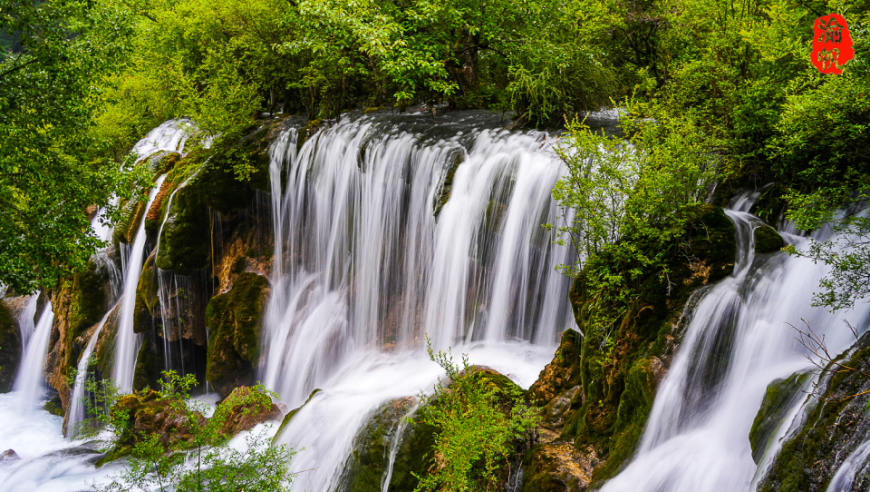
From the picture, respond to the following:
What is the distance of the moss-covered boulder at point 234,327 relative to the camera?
12.7m

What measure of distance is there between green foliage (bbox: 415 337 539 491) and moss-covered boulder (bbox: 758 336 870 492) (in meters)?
2.50

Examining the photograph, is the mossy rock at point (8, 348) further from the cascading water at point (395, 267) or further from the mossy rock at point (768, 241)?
the mossy rock at point (768, 241)

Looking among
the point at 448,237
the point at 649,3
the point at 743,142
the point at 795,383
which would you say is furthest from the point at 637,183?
the point at 649,3

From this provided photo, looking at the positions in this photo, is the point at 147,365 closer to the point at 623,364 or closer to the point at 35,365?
the point at 35,365

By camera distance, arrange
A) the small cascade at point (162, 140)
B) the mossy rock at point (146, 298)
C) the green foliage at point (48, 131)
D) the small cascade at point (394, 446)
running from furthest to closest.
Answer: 1. the small cascade at point (162, 140)
2. the mossy rock at point (146, 298)
3. the green foliage at point (48, 131)
4. the small cascade at point (394, 446)

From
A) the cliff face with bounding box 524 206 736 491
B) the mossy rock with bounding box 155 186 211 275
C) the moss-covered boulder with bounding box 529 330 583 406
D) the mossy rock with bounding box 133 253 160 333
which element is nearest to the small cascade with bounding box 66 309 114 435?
the mossy rock with bounding box 133 253 160 333

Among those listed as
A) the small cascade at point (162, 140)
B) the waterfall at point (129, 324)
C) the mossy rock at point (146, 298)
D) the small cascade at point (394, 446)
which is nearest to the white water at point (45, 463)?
the waterfall at point (129, 324)

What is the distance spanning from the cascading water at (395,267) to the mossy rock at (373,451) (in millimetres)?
227

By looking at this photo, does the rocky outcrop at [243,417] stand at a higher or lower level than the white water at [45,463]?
higher

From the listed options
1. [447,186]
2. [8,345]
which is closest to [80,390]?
[8,345]

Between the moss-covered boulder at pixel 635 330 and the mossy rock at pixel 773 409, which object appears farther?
the moss-covered boulder at pixel 635 330

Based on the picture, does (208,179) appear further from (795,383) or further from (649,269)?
(795,383)

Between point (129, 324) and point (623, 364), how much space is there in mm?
12888

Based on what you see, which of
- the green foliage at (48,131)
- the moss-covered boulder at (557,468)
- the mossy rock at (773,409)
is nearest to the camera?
the mossy rock at (773,409)
